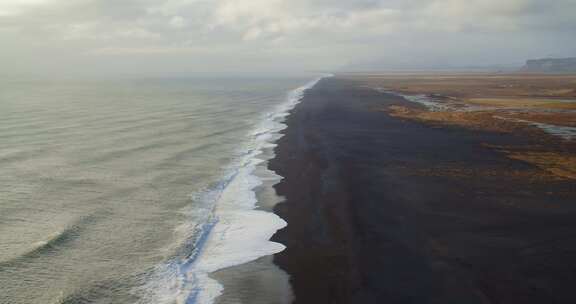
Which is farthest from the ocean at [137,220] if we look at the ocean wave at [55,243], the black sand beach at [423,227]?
the black sand beach at [423,227]

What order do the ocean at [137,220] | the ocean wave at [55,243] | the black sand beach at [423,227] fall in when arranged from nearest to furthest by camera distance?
the black sand beach at [423,227] < the ocean at [137,220] < the ocean wave at [55,243]

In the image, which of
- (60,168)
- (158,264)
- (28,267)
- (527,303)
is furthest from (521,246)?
(60,168)

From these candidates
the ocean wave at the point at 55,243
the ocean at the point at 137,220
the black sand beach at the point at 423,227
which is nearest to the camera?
the black sand beach at the point at 423,227

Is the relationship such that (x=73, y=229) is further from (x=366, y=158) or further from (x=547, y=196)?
(x=547, y=196)

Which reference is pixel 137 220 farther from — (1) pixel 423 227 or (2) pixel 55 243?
(1) pixel 423 227

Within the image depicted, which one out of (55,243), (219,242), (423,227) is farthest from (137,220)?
(423,227)

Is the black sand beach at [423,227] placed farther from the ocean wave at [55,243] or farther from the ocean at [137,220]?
the ocean wave at [55,243]
